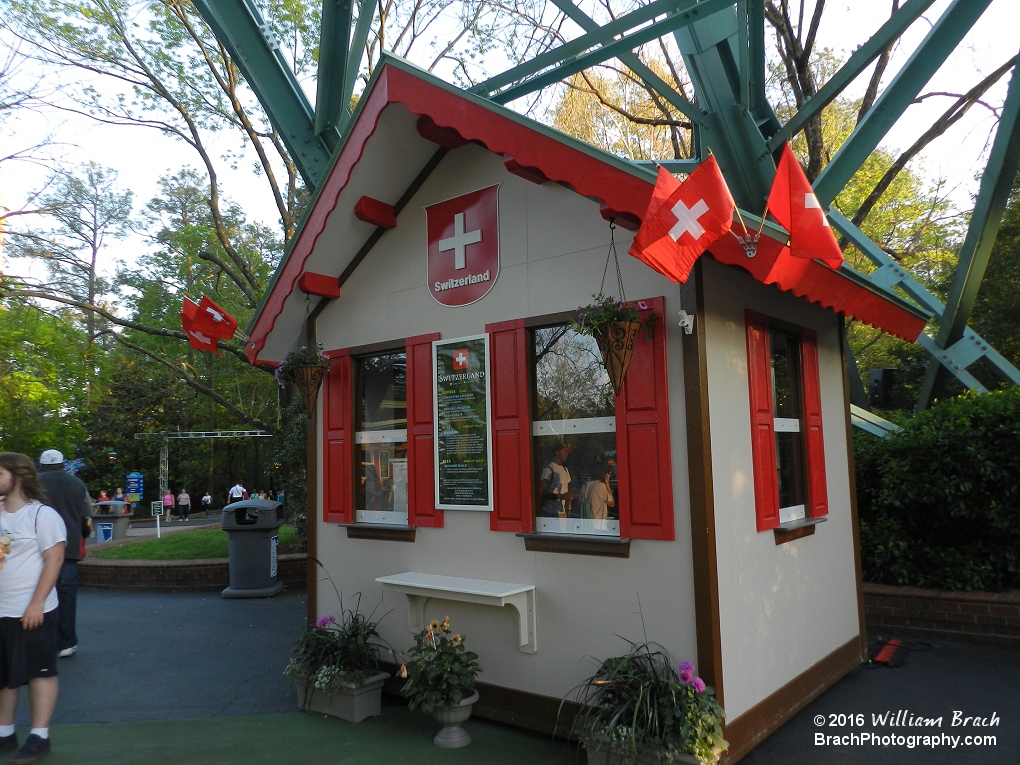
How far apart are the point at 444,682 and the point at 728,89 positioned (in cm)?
745

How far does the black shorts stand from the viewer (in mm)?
4820

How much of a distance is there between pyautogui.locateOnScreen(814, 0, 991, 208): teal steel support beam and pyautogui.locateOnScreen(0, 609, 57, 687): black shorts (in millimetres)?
7869

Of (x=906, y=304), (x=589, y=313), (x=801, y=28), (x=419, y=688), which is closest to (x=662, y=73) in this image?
(x=801, y=28)

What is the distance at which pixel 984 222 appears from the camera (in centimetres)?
889

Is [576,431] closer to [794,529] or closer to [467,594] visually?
[467,594]

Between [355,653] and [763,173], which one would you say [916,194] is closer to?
[763,173]

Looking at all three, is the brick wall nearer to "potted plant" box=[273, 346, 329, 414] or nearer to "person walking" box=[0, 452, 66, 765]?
"potted plant" box=[273, 346, 329, 414]

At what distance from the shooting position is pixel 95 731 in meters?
5.70

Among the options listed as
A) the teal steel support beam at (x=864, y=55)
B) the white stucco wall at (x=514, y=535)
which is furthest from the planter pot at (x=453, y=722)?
the teal steel support beam at (x=864, y=55)

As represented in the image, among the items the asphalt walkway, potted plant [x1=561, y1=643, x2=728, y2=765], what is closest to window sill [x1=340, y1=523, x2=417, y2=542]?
the asphalt walkway

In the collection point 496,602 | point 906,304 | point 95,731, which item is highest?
point 906,304

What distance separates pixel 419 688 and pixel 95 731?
2.66 metres

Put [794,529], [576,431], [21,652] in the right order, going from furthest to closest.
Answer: [794,529]
[576,431]
[21,652]

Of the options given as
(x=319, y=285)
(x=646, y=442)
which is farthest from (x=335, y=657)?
(x=319, y=285)
